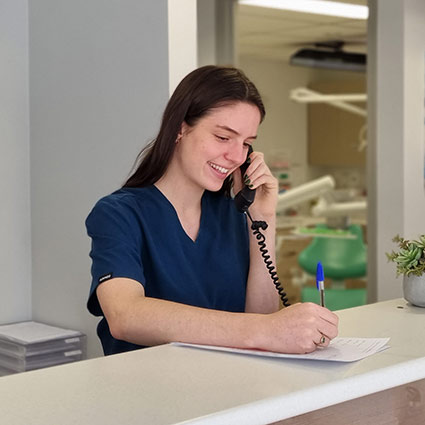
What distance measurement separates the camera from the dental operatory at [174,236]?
1.31 m

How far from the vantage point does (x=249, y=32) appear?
23.9 ft

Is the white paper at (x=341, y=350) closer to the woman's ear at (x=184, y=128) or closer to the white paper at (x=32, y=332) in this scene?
the woman's ear at (x=184, y=128)

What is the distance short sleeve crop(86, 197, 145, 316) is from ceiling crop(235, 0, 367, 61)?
4193 mm

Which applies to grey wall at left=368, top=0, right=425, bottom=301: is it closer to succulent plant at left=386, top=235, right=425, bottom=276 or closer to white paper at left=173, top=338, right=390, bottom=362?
succulent plant at left=386, top=235, right=425, bottom=276

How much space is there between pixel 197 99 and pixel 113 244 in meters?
0.40

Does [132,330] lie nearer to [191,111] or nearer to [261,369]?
[261,369]

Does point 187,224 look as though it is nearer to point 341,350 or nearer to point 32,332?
point 341,350

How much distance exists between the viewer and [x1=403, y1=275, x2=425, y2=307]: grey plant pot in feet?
6.75

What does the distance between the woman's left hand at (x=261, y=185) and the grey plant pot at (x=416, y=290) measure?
38 cm

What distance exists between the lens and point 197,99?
1918 mm

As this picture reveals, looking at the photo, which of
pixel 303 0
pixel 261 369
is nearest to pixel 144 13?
pixel 261 369

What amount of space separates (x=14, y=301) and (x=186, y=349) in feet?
6.07

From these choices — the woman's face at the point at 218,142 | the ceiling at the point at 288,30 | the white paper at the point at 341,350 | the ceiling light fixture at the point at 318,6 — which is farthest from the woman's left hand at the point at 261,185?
the ceiling at the point at 288,30

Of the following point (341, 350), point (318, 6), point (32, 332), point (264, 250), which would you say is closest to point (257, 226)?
point (264, 250)
